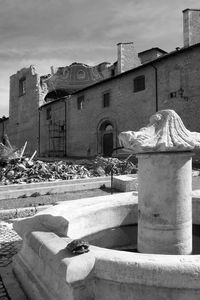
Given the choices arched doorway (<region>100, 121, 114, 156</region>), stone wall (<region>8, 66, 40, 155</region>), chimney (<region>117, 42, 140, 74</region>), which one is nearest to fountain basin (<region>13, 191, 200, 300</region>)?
arched doorway (<region>100, 121, 114, 156</region>)

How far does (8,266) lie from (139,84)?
761 inches

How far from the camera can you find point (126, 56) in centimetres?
2709

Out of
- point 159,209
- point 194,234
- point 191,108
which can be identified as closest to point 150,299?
point 159,209

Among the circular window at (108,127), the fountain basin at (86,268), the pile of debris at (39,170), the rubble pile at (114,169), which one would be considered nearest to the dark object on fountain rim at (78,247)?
the fountain basin at (86,268)

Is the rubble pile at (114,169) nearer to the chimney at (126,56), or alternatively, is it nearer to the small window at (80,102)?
the small window at (80,102)

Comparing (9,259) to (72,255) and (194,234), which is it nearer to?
(72,255)

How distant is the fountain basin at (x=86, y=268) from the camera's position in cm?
195

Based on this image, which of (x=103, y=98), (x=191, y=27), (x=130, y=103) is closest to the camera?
(x=191, y=27)

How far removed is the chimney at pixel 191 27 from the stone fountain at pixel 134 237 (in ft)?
62.3

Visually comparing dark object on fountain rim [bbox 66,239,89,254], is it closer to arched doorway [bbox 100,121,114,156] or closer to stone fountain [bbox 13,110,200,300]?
stone fountain [bbox 13,110,200,300]

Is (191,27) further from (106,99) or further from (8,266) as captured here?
(8,266)

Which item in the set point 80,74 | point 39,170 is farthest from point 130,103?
point 80,74

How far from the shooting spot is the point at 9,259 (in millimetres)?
3775

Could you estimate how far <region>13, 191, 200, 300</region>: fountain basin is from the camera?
1949 mm
